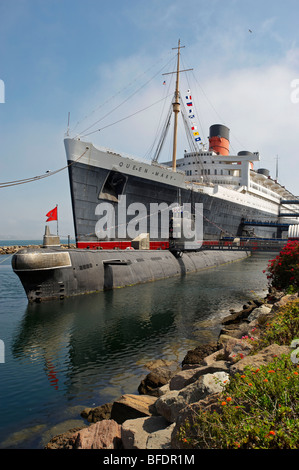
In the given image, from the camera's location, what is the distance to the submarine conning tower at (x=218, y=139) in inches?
2490

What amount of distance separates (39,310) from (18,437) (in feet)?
41.5

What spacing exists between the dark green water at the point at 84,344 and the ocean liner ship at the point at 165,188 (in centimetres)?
928

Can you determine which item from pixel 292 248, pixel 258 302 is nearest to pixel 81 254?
pixel 258 302

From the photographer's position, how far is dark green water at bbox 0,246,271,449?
866 cm

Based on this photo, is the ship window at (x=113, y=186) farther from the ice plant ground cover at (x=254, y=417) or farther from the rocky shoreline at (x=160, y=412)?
the ice plant ground cover at (x=254, y=417)

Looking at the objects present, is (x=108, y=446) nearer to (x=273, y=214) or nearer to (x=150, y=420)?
(x=150, y=420)

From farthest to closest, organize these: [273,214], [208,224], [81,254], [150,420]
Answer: [273,214]
[208,224]
[81,254]
[150,420]

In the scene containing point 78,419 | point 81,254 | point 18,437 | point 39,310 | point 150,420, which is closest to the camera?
point 150,420

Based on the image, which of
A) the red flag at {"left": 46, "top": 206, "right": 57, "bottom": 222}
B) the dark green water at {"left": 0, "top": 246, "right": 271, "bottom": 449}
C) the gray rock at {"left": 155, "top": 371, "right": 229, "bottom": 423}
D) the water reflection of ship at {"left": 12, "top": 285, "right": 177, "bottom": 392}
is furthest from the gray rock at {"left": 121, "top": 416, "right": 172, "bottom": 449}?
the red flag at {"left": 46, "top": 206, "right": 57, "bottom": 222}

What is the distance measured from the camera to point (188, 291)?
2605cm

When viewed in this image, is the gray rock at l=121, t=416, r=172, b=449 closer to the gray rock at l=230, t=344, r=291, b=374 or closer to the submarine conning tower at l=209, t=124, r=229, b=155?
the gray rock at l=230, t=344, r=291, b=374

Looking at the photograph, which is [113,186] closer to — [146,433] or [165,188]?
[165,188]

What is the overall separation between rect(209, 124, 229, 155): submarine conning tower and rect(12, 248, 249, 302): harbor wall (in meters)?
37.1

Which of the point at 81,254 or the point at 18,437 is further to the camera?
the point at 81,254
